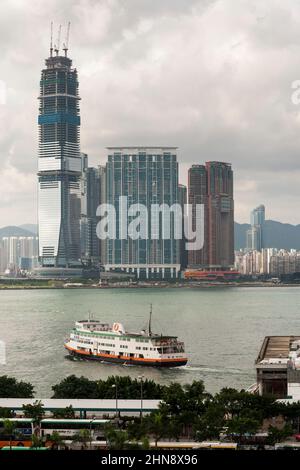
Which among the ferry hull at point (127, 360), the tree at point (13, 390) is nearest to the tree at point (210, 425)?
the tree at point (13, 390)

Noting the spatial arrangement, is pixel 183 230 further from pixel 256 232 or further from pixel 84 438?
pixel 84 438

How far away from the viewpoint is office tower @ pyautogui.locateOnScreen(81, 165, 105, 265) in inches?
1441

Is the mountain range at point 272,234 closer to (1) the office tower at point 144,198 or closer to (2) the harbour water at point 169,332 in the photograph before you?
(1) the office tower at point 144,198

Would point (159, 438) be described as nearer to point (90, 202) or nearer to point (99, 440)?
point (99, 440)

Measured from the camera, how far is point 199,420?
3.55m

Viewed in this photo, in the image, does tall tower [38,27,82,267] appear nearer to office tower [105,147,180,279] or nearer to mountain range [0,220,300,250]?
office tower [105,147,180,279]

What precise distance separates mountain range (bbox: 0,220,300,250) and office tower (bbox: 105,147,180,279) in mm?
20289

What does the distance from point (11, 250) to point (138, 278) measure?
13.3 metres

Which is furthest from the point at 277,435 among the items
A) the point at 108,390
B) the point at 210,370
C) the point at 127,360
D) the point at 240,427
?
the point at 127,360

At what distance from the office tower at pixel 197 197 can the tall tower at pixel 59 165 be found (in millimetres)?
5157

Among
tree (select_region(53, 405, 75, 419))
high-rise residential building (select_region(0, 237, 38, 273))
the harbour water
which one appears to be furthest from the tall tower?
tree (select_region(53, 405, 75, 419))

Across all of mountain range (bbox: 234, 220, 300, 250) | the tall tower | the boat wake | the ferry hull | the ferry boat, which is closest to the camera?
the boat wake

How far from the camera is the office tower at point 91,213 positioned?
3659 cm
